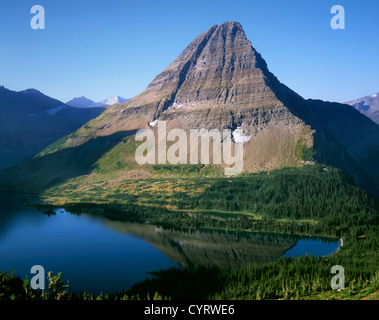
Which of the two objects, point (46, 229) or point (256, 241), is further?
point (46, 229)
